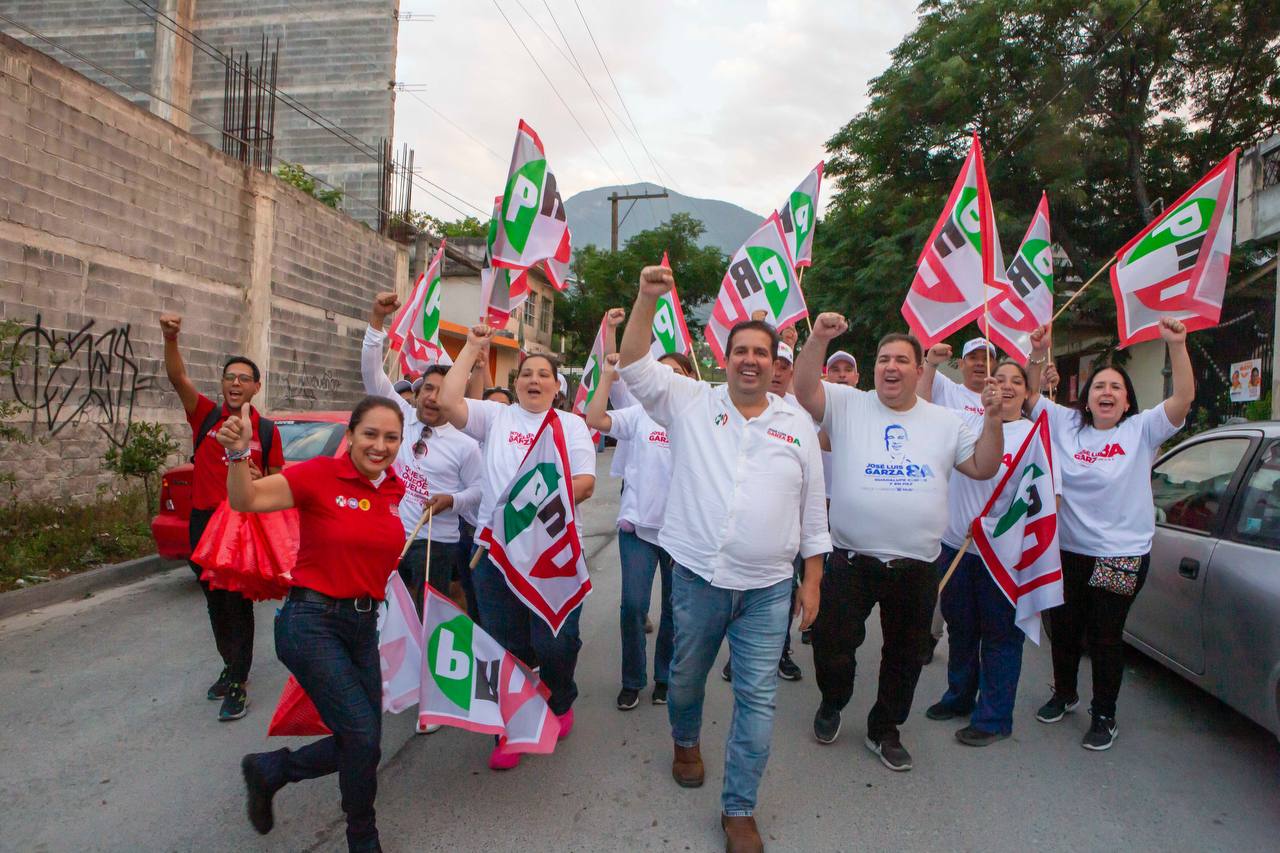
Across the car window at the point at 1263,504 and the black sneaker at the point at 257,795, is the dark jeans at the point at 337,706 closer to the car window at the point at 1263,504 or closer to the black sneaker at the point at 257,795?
the black sneaker at the point at 257,795

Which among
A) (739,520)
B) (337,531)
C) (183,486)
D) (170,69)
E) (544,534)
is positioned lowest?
(183,486)

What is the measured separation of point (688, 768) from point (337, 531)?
1807 mm

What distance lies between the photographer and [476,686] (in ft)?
11.9

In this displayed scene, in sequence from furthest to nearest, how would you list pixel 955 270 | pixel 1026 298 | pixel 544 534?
pixel 1026 298, pixel 955 270, pixel 544 534

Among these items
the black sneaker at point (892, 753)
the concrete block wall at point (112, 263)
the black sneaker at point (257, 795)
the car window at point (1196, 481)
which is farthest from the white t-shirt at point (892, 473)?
the concrete block wall at point (112, 263)

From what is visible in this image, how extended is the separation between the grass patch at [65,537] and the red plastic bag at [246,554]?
3945 millimetres

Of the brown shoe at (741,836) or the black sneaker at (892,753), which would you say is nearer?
the brown shoe at (741,836)

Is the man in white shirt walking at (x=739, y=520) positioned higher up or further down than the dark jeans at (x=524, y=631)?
higher up

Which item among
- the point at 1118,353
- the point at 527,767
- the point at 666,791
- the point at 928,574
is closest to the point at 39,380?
the point at 527,767

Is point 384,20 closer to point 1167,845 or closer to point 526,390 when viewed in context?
point 526,390

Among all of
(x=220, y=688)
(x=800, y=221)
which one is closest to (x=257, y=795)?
(x=220, y=688)

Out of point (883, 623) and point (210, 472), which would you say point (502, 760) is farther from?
point (210, 472)

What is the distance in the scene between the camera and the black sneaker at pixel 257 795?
302 cm

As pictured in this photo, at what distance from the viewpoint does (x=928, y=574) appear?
12.6 feet
